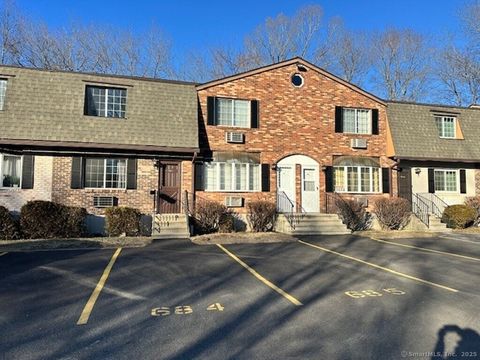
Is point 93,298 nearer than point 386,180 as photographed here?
Yes

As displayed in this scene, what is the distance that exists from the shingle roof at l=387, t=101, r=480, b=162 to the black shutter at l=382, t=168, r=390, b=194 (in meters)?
0.90

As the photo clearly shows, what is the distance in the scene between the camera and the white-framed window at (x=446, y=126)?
748 inches

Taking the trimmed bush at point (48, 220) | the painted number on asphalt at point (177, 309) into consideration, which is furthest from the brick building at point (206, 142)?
the painted number on asphalt at point (177, 309)

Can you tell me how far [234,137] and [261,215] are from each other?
344cm

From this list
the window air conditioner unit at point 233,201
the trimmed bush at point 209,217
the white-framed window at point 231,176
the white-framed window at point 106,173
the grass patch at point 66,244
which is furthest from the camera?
the white-framed window at point 231,176

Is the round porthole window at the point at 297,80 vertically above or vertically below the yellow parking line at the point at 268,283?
above

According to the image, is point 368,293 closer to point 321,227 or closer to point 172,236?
point 172,236

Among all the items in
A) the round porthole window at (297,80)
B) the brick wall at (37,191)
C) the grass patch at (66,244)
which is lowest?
the grass patch at (66,244)

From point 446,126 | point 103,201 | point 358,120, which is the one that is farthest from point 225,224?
point 446,126

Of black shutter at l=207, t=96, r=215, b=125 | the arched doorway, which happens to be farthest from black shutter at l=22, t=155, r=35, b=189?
the arched doorway

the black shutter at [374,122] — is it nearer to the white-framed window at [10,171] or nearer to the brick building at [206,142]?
the brick building at [206,142]

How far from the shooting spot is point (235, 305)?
5777mm

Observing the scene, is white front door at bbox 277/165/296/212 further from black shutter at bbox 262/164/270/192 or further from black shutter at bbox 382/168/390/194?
black shutter at bbox 382/168/390/194

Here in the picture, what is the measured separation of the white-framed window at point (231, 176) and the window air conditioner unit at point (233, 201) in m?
0.38
